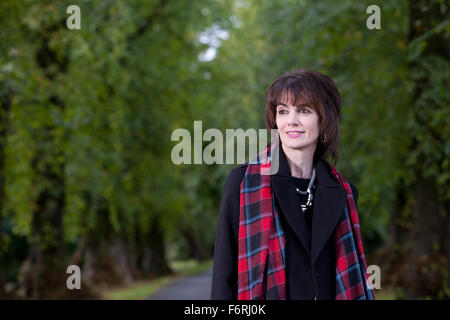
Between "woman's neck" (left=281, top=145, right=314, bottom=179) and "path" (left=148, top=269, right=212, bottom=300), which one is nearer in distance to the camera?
"woman's neck" (left=281, top=145, right=314, bottom=179)

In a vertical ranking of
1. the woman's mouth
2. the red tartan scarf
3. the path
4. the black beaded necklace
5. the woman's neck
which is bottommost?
the path

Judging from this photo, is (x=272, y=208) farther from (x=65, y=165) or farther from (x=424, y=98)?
(x=65, y=165)

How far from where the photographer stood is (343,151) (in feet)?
51.2

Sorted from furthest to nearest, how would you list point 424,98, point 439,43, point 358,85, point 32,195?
point 32,195, point 358,85, point 439,43, point 424,98

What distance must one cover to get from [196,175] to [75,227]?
8.28 meters

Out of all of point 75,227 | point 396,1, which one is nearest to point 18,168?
point 75,227

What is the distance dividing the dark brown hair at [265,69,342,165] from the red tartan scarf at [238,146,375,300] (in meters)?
0.35

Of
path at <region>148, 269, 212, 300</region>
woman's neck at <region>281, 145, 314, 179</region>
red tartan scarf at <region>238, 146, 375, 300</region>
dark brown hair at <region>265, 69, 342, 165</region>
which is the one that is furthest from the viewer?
path at <region>148, 269, 212, 300</region>

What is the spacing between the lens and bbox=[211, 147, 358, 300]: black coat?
3074 millimetres

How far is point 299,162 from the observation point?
3318 millimetres

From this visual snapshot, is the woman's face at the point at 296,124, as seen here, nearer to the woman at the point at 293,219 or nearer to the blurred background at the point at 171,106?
the woman at the point at 293,219

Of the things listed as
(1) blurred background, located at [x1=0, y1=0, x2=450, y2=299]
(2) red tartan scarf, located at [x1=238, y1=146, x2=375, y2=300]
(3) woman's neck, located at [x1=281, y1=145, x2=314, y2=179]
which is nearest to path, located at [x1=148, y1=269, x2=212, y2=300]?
(1) blurred background, located at [x1=0, y1=0, x2=450, y2=299]

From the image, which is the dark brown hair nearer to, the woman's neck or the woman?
the woman

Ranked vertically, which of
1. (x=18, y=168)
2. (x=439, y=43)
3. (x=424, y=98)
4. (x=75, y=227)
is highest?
(x=439, y=43)
